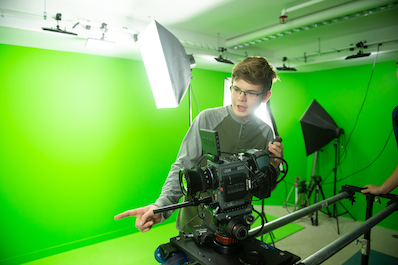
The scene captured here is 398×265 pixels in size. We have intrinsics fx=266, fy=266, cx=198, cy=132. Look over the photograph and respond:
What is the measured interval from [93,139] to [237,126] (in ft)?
8.02

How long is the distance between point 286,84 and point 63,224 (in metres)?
4.02

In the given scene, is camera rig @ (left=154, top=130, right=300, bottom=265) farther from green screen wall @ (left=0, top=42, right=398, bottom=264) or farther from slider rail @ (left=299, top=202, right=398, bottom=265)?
green screen wall @ (left=0, top=42, right=398, bottom=264)

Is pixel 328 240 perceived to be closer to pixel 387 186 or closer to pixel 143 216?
pixel 387 186

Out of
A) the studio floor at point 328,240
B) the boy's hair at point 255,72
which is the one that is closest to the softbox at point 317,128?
the studio floor at point 328,240

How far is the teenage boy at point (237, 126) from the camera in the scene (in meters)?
1.13

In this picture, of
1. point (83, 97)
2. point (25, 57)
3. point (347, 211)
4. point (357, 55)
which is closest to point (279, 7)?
point (357, 55)

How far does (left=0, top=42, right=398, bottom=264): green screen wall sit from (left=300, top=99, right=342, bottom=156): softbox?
12.2 inches

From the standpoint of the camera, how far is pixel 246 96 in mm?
1271

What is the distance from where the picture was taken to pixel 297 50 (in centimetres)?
436

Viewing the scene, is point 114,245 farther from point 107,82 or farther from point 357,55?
point 357,55

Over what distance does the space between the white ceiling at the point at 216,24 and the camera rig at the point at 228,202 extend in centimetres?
223

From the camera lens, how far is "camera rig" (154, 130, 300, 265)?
2.60 ft

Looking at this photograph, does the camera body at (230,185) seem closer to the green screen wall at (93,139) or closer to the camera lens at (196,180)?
the camera lens at (196,180)

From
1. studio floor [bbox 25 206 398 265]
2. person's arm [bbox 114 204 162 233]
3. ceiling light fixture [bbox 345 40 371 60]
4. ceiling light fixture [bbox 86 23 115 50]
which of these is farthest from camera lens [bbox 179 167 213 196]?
ceiling light fixture [bbox 345 40 371 60]
